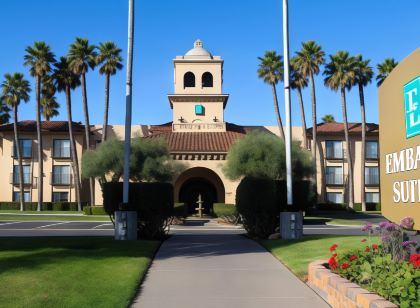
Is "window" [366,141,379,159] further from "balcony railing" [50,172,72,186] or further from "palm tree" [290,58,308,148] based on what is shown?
"balcony railing" [50,172,72,186]

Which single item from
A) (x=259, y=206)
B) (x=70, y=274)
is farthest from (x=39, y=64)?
(x=70, y=274)

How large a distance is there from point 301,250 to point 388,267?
7.54 metres

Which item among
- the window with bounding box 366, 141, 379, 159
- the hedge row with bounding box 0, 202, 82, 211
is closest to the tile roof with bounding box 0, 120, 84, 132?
the hedge row with bounding box 0, 202, 82, 211

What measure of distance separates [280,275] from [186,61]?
4032cm

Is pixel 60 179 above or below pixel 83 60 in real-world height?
below

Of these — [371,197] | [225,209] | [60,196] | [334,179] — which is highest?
[334,179]

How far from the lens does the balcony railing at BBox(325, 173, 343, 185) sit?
182 ft

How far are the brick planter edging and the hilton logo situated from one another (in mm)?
2005

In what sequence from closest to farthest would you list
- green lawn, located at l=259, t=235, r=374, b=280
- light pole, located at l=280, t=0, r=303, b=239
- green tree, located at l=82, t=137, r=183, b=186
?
green lawn, located at l=259, t=235, r=374, b=280, light pole, located at l=280, t=0, r=303, b=239, green tree, located at l=82, t=137, r=183, b=186

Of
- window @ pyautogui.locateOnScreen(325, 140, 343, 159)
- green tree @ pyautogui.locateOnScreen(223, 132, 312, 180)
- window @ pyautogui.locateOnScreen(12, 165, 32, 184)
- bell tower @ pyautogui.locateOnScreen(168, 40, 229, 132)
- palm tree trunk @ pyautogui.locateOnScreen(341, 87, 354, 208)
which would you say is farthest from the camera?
window @ pyautogui.locateOnScreen(12, 165, 32, 184)

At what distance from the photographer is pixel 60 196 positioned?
183 feet

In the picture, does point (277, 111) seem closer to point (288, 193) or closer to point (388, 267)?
point (288, 193)

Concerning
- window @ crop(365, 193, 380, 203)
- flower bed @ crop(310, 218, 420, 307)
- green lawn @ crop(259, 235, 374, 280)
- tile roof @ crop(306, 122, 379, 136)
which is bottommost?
green lawn @ crop(259, 235, 374, 280)

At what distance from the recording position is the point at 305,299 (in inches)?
347
